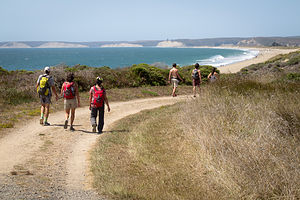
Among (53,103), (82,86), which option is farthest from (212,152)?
(82,86)

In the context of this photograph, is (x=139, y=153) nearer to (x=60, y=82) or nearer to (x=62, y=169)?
(x=62, y=169)

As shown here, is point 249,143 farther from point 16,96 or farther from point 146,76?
point 146,76

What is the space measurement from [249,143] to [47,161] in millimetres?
4271

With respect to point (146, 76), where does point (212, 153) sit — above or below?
below

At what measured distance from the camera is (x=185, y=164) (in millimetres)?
7090

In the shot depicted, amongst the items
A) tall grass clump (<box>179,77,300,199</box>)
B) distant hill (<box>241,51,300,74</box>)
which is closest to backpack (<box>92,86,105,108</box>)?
tall grass clump (<box>179,77,300,199</box>)

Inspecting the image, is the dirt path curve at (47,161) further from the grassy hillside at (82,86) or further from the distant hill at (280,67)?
the distant hill at (280,67)

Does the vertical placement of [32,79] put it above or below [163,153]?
above

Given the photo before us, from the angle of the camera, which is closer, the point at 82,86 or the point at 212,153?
the point at 212,153

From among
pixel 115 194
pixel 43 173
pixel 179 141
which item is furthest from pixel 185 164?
pixel 43 173

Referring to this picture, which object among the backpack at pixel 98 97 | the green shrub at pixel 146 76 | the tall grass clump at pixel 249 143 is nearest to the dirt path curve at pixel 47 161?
the backpack at pixel 98 97

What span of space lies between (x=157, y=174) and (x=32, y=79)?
1287cm

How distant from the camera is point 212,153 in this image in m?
6.88

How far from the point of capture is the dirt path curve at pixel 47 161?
17.1 feet
